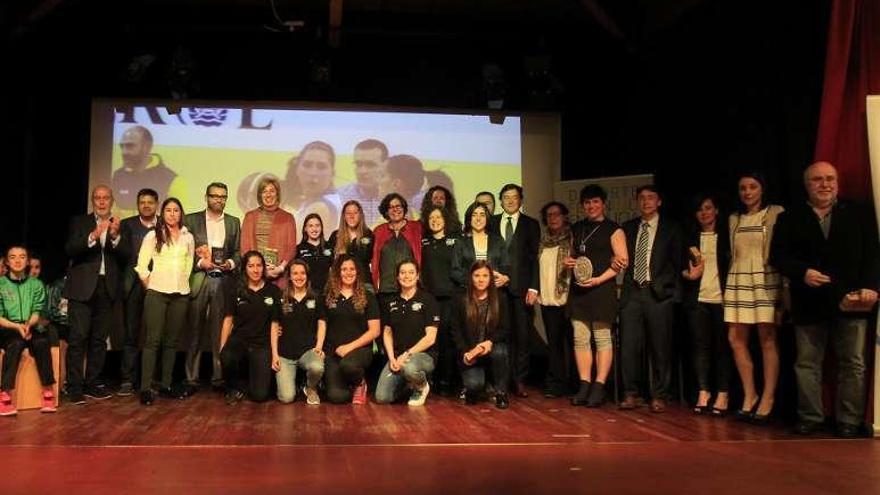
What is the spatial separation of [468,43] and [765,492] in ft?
16.6

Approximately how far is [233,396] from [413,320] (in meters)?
1.24

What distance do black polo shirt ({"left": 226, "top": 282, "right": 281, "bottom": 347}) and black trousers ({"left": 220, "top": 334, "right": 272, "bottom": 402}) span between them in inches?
1.6

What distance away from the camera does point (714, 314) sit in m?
4.66

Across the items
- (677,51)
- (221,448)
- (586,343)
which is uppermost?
(677,51)

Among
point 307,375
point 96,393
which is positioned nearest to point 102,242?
point 96,393

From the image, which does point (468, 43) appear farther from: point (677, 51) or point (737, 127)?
point (737, 127)

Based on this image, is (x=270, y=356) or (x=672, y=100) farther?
(x=672, y=100)

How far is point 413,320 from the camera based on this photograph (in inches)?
198

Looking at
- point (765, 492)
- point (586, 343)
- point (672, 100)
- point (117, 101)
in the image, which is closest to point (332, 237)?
point (586, 343)

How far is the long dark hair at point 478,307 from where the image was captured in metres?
4.92

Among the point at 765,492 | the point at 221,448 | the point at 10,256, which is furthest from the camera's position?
the point at 10,256

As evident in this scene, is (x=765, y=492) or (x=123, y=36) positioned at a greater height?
(x=123, y=36)

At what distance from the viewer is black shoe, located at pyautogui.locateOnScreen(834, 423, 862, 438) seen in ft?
12.5

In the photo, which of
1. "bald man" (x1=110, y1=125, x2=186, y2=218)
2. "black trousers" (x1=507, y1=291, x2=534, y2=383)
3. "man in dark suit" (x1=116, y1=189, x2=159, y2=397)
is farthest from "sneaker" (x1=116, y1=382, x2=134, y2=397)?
"black trousers" (x1=507, y1=291, x2=534, y2=383)
